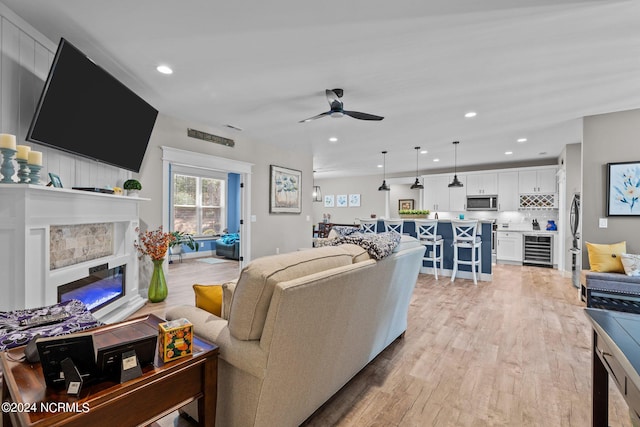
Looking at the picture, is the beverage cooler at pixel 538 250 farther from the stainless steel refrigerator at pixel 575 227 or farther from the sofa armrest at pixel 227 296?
the sofa armrest at pixel 227 296

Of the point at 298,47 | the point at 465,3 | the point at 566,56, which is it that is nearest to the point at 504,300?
the point at 566,56

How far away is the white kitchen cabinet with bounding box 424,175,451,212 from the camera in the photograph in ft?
27.2

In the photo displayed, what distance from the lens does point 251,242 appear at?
556 centimetres

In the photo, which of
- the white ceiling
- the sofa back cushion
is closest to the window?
the white ceiling

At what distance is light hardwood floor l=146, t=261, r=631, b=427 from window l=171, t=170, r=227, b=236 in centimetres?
438

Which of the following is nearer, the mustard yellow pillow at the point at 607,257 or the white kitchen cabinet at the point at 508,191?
the mustard yellow pillow at the point at 607,257

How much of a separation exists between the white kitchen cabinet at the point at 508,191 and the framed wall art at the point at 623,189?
11.6 ft

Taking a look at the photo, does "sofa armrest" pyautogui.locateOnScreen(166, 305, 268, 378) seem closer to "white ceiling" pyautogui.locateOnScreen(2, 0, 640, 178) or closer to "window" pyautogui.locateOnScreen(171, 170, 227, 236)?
"white ceiling" pyautogui.locateOnScreen(2, 0, 640, 178)

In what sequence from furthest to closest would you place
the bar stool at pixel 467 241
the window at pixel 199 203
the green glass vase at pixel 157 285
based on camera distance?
the window at pixel 199 203 < the bar stool at pixel 467 241 < the green glass vase at pixel 157 285

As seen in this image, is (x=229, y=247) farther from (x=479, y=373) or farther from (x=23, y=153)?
(x=479, y=373)

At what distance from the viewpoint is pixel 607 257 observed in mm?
3682

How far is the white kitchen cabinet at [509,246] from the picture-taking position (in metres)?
6.93

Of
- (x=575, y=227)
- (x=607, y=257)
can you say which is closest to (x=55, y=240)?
(x=607, y=257)

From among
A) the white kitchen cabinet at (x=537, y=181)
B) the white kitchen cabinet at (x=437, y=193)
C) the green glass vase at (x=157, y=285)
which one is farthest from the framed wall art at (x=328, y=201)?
the green glass vase at (x=157, y=285)
